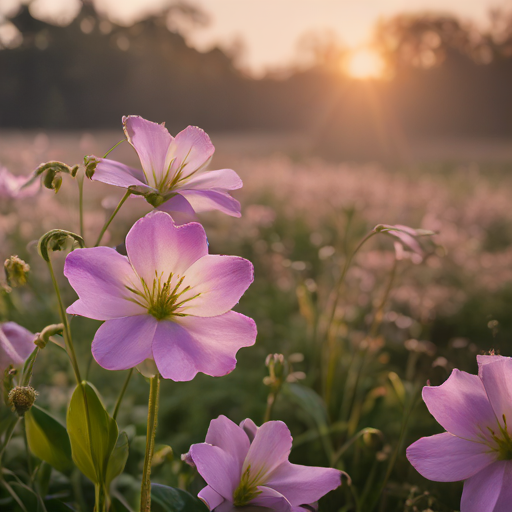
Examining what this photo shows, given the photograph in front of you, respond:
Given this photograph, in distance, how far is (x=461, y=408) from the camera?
484mm

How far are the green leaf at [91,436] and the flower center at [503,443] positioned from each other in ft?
1.12

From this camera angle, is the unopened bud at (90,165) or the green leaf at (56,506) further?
the green leaf at (56,506)

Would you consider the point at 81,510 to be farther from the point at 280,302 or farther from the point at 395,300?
the point at 395,300

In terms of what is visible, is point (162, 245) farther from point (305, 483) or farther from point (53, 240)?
point (305, 483)

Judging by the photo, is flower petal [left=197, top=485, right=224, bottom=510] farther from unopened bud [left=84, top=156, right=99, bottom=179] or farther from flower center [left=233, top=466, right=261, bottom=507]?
unopened bud [left=84, top=156, right=99, bottom=179]

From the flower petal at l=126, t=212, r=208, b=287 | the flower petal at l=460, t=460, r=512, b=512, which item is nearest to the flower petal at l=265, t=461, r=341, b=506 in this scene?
the flower petal at l=460, t=460, r=512, b=512

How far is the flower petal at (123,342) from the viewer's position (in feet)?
1.41

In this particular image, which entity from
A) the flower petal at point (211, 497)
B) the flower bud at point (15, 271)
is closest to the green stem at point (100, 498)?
the flower petal at point (211, 497)

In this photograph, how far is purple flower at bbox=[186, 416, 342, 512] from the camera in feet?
1.62

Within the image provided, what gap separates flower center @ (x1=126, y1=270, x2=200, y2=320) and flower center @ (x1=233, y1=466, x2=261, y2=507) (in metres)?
0.17

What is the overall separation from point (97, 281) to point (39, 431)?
290 mm

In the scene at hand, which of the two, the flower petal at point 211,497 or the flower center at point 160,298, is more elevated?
the flower center at point 160,298

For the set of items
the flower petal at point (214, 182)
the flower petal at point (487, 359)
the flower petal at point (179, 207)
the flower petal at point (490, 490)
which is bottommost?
the flower petal at point (490, 490)

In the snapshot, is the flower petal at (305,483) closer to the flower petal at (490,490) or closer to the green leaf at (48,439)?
the flower petal at (490,490)
